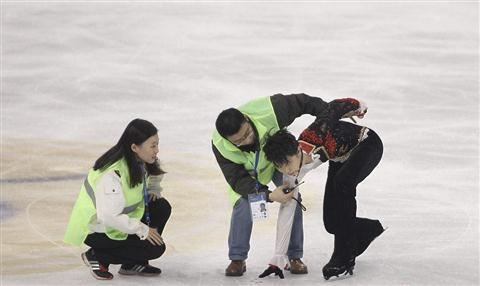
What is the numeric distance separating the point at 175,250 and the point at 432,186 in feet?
7.78

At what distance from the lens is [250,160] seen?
23.1 feet

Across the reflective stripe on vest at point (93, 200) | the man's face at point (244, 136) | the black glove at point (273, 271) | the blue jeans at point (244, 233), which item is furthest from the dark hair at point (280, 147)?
the reflective stripe on vest at point (93, 200)

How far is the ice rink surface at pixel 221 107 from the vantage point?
7719mm

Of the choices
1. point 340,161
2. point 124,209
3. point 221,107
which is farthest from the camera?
point 221,107

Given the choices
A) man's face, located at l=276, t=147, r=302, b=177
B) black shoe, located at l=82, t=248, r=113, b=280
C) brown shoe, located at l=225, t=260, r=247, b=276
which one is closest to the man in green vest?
brown shoe, located at l=225, t=260, r=247, b=276

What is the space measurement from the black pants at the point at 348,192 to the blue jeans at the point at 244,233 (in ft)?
0.70

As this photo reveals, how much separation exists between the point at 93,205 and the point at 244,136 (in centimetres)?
97

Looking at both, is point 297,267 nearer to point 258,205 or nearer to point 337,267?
point 337,267

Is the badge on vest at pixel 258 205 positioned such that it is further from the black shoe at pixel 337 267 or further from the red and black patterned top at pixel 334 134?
the black shoe at pixel 337 267

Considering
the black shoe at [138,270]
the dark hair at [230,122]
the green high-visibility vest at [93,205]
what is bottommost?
the black shoe at [138,270]

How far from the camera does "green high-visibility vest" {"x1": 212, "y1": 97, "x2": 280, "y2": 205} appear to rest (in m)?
6.95

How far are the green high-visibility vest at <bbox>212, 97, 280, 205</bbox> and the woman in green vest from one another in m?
0.40

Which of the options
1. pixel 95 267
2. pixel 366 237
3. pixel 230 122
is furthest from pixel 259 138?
pixel 95 267

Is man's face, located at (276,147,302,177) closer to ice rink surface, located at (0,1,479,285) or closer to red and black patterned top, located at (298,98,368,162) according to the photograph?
red and black patterned top, located at (298,98,368,162)
